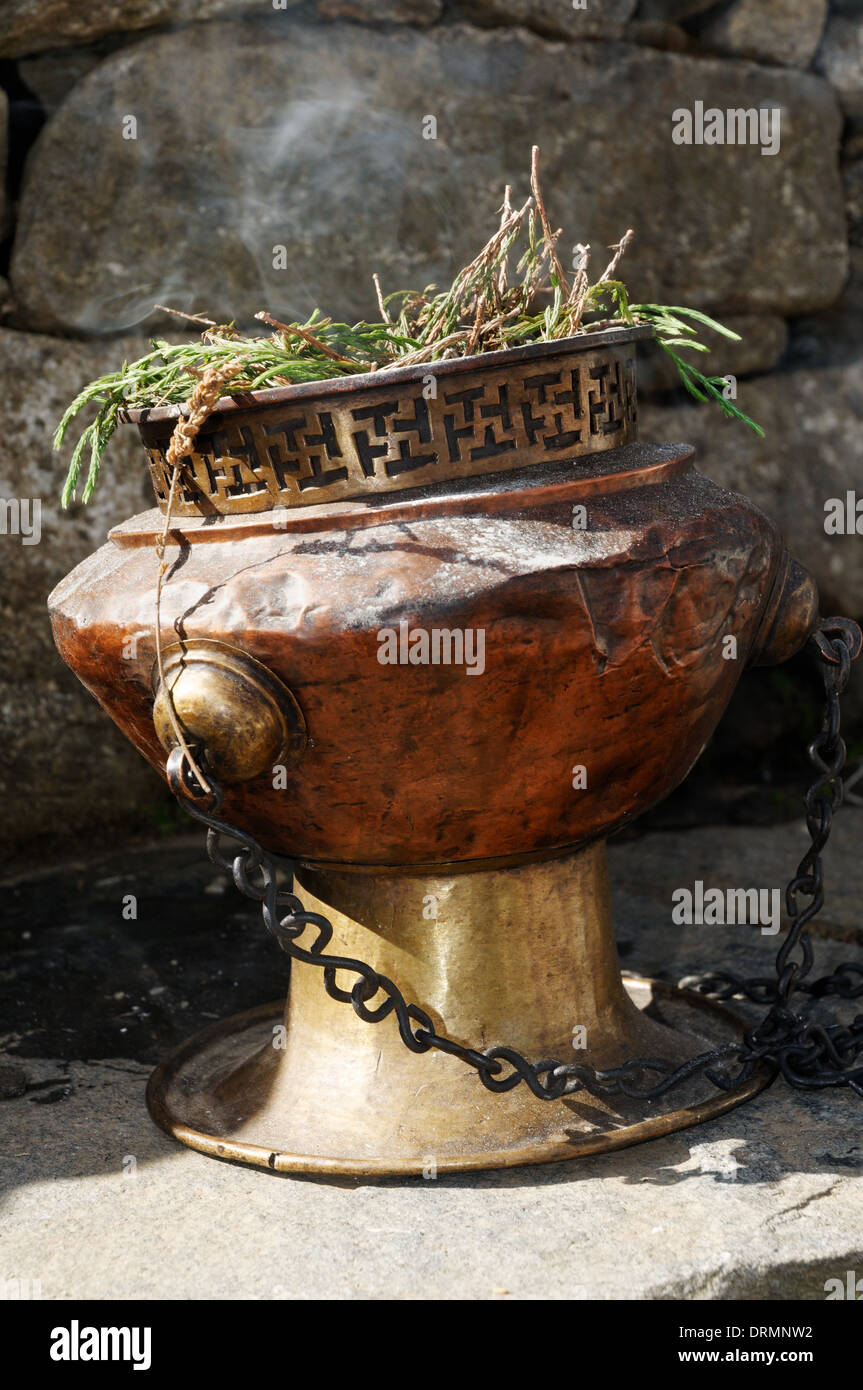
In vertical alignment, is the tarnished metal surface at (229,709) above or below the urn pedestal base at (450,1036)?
above

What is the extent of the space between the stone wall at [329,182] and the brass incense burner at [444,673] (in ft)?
4.77

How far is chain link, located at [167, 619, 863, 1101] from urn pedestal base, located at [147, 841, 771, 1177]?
4cm

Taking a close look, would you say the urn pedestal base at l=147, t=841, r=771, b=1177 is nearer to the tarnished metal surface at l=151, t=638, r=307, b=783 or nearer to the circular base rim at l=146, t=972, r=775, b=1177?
the circular base rim at l=146, t=972, r=775, b=1177

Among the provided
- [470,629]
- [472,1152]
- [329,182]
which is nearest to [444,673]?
[470,629]

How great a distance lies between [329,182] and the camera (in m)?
3.43

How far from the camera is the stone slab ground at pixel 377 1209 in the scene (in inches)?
65.7

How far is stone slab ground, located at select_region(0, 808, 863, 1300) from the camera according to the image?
1670mm

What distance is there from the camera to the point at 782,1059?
7.04 ft

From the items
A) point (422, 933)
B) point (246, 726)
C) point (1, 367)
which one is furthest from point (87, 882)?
point (246, 726)

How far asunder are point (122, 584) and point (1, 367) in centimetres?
162

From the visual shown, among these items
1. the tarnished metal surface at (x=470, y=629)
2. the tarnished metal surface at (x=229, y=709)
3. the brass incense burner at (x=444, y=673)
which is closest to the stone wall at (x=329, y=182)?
the brass incense burner at (x=444, y=673)

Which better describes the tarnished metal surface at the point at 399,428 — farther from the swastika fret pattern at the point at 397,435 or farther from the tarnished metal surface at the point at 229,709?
the tarnished metal surface at the point at 229,709

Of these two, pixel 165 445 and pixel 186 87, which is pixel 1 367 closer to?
pixel 186 87

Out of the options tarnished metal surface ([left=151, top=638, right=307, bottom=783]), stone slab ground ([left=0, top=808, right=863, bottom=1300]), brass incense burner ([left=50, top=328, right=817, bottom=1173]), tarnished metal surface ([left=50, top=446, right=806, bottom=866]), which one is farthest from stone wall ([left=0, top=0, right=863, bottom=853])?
tarnished metal surface ([left=151, top=638, right=307, bottom=783])
